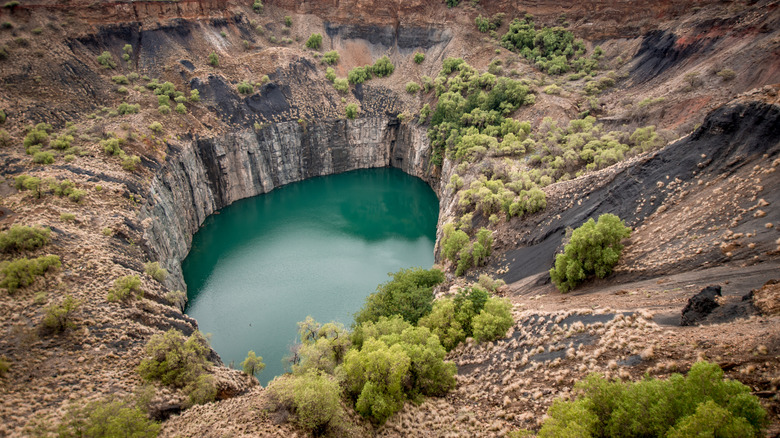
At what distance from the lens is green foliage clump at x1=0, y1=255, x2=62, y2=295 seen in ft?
69.8

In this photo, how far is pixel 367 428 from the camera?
54.3 ft

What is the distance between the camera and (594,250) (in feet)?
70.0

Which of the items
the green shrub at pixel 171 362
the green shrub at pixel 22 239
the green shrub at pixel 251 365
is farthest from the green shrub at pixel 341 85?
the green shrub at pixel 171 362

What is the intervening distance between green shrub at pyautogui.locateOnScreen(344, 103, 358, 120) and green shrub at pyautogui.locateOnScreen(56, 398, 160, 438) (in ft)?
178

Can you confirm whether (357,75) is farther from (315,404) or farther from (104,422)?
(104,422)

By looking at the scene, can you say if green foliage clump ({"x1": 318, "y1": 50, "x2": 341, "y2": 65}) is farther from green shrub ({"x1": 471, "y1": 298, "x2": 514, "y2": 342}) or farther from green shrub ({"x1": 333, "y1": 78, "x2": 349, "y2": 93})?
green shrub ({"x1": 471, "y1": 298, "x2": 514, "y2": 342})

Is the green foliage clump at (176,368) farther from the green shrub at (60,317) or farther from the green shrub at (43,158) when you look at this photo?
the green shrub at (43,158)

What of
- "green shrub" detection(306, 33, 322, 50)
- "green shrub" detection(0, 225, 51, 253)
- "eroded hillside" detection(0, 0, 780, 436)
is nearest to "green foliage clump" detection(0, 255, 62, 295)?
"eroded hillside" detection(0, 0, 780, 436)

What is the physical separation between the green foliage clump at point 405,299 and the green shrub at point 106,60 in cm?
4720

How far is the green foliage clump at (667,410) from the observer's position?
8750 millimetres

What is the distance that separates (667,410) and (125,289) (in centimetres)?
2654

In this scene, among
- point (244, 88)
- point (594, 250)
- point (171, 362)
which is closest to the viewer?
point (171, 362)

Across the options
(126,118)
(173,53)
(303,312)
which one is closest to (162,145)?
(126,118)

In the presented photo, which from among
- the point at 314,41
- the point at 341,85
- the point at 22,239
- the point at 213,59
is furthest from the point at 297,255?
→ the point at 314,41
